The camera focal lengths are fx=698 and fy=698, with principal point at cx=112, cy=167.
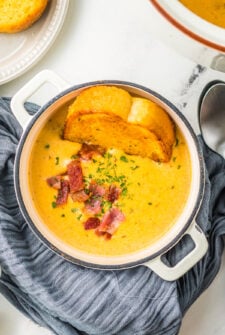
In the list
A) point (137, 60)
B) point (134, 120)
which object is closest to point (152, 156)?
point (134, 120)

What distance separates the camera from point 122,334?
112 cm

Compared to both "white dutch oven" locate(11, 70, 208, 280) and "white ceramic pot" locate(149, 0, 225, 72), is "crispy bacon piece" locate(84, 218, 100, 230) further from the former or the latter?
"white ceramic pot" locate(149, 0, 225, 72)

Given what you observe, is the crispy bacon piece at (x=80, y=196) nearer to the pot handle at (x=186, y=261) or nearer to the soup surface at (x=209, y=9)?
the pot handle at (x=186, y=261)

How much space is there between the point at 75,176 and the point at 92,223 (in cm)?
8

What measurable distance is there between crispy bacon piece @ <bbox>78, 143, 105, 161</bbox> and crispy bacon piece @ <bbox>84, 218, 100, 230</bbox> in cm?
10

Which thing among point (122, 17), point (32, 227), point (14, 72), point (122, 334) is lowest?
point (122, 334)

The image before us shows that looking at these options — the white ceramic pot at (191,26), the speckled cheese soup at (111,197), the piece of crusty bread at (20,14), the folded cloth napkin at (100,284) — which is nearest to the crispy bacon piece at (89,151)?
the speckled cheese soup at (111,197)

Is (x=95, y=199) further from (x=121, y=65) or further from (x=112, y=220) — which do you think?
(x=121, y=65)

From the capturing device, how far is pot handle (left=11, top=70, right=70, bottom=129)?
1064 millimetres

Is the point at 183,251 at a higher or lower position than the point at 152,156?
lower

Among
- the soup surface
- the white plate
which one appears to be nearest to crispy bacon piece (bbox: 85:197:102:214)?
the white plate

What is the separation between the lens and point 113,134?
1093mm

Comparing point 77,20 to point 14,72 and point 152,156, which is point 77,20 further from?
point 152,156

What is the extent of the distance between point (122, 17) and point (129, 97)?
20 cm
